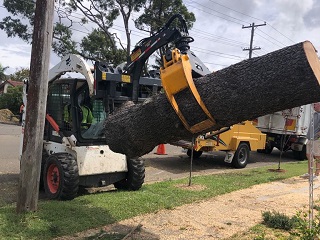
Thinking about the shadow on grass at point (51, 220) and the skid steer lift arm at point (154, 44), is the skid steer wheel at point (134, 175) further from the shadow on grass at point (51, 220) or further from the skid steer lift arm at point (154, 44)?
the skid steer lift arm at point (154, 44)

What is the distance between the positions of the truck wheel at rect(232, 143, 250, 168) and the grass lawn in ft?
13.5

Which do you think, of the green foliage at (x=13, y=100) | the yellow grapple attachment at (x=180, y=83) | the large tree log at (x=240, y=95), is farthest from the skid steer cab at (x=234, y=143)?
the green foliage at (x=13, y=100)

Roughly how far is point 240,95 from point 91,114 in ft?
13.9

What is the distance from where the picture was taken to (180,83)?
387 cm

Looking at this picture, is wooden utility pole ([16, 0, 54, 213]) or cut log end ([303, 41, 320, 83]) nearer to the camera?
cut log end ([303, 41, 320, 83])

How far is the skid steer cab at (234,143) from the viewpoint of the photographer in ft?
39.4

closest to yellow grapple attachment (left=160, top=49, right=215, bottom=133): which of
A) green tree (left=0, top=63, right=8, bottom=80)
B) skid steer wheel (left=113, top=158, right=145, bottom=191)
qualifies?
skid steer wheel (left=113, top=158, right=145, bottom=191)

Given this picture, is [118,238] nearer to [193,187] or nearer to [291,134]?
[193,187]

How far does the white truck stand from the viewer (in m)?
16.2

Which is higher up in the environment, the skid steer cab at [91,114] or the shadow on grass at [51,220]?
the skid steer cab at [91,114]

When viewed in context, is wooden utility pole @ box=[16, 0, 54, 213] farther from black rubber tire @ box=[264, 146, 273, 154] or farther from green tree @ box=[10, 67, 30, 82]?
green tree @ box=[10, 67, 30, 82]

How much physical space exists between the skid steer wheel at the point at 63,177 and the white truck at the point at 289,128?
37.2ft

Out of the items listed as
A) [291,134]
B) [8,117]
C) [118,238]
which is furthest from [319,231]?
[8,117]

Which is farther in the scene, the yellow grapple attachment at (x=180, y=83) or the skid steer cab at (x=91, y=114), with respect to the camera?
the skid steer cab at (x=91, y=114)
